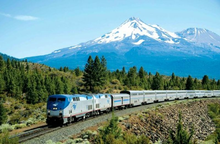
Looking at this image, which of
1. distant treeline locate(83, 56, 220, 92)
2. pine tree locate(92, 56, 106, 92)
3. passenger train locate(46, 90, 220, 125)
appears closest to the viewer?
passenger train locate(46, 90, 220, 125)

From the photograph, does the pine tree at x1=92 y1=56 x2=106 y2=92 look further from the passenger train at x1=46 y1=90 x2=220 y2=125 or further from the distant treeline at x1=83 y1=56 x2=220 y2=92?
the passenger train at x1=46 y1=90 x2=220 y2=125

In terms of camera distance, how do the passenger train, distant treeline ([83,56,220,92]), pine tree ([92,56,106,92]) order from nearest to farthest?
1. the passenger train
2. pine tree ([92,56,106,92])
3. distant treeline ([83,56,220,92])

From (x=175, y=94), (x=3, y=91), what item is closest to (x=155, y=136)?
(x=175, y=94)

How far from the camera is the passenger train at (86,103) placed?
86.8ft

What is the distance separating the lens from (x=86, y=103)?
106ft

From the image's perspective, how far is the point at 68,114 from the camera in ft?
88.8

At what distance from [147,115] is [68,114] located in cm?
1339

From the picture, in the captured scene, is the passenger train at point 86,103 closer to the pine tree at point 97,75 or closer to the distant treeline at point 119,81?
the pine tree at point 97,75

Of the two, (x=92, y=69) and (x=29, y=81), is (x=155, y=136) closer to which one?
(x=92, y=69)

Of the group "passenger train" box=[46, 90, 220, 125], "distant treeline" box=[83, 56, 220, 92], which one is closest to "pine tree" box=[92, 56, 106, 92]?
"distant treeline" box=[83, 56, 220, 92]

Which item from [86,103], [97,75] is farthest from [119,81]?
[86,103]

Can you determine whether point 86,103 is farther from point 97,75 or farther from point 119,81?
point 119,81

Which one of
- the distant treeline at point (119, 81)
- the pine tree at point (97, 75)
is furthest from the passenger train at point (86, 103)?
the distant treeline at point (119, 81)

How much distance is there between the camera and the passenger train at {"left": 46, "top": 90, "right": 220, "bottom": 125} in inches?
1042
